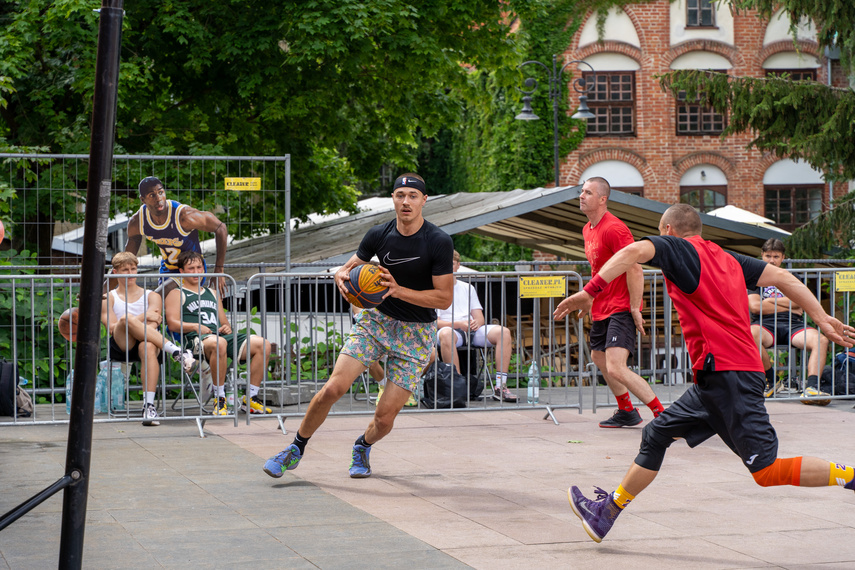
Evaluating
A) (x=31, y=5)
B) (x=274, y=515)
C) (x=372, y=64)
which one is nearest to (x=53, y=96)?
(x=31, y=5)

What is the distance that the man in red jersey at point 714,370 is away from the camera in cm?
500

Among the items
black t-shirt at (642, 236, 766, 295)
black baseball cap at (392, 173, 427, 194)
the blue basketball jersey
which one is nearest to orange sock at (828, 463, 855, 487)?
black t-shirt at (642, 236, 766, 295)

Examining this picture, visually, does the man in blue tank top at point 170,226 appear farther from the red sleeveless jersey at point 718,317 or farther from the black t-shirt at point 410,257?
the red sleeveless jersey at point 718,317

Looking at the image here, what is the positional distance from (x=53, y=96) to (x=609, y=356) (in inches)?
535

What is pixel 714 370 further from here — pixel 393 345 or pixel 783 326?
pixel 783 326

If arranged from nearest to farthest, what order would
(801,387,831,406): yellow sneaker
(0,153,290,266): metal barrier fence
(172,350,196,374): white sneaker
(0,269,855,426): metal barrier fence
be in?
(172,350,196,374): white sneaker < (0,269,855,426): metal barrier fence < (801,387,831,406): yellow sneaker < (0,153,290,266): metal barrier fence

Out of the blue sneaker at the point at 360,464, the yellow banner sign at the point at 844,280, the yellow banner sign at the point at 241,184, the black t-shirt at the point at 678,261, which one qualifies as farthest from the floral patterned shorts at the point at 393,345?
the yellow banner sign at the point at 844,280

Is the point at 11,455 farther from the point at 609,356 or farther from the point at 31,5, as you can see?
the point at 31,5

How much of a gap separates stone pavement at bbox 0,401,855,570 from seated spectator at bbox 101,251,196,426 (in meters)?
0.48

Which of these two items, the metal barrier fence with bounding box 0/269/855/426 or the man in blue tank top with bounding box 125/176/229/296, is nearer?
the metal barrier fence with bounding box 0/269/855/426

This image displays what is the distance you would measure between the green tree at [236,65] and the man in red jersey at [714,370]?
41.6ft

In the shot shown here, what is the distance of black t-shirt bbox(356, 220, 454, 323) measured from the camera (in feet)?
21.9

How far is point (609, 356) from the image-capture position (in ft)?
28.8

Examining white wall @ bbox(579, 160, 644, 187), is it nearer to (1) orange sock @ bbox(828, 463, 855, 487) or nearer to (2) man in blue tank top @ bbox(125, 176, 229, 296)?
(2) man in blue tank top @ bbox(125, 176, 229, 296)
